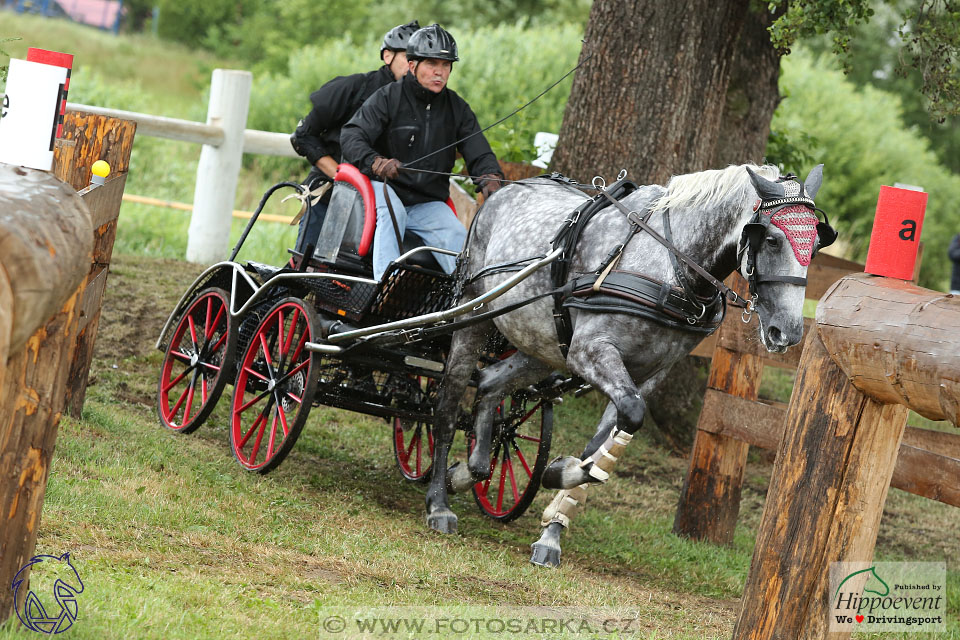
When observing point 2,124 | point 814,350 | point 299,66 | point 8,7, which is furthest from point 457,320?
point 8,7

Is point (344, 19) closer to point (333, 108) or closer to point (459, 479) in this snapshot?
point (333, 108)

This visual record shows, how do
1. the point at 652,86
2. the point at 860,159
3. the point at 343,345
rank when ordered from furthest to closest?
the point at 860,159 → the point at 652,86 → the point at 343,345

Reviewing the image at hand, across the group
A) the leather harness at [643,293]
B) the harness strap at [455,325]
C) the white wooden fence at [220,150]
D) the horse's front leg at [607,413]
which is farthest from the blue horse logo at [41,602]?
the white wooden fence at [220,150]

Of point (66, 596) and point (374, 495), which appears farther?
point (374, 495)

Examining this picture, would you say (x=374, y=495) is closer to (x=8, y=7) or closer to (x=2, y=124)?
(x=2, y=124)

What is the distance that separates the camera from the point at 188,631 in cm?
330

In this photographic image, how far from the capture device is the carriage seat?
18.8 feet

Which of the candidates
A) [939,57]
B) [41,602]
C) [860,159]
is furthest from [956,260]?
[41,602]

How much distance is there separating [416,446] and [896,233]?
3796 mm

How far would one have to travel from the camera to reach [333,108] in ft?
21.5

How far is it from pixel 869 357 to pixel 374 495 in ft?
11.5

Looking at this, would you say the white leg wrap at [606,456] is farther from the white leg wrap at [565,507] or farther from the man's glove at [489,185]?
the man's glove at [489,185]

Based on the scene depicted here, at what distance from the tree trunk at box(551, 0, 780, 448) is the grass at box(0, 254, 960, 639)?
2.02 meters

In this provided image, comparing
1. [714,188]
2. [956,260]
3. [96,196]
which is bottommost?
[96,196]
